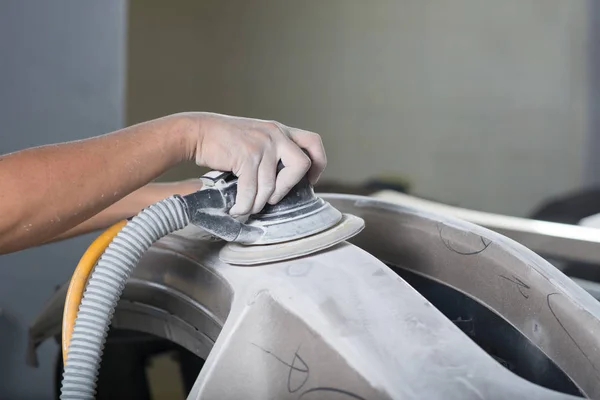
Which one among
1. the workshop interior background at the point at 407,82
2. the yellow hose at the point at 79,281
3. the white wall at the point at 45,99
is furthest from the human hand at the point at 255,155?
the workshop interior background at the point at 407,82

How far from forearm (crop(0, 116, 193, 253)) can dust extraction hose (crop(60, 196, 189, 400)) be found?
6 centimetres

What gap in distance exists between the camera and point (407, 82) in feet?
10.9

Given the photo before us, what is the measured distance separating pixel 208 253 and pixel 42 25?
1.04 m

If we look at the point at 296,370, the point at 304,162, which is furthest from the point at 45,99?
the point at 296,370

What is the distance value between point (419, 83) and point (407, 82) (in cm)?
6

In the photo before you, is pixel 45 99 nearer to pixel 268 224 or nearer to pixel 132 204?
pixel 132 204

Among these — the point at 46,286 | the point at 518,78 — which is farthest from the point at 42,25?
the point at 518,78

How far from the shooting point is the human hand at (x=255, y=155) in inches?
28.2

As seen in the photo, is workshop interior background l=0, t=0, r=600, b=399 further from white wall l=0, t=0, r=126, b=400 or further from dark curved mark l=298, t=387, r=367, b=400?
dark curved mark l=298, t=387, r=367, b=400

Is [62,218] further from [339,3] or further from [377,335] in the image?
[339,3]

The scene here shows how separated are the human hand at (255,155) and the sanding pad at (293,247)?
4 centimetres

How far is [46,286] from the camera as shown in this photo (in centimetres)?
169

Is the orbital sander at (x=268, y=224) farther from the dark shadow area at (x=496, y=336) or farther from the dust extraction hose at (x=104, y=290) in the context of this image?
the dark shadow area at (x=496, y=336)

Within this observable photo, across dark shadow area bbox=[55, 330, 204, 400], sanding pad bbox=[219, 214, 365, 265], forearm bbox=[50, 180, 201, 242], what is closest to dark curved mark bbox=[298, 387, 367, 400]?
sanding pad bbox=[219, 214, 365, 265]
